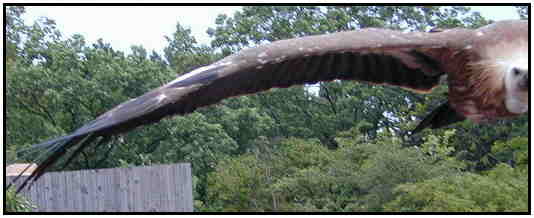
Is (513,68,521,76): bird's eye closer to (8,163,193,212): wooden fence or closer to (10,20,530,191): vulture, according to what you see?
(10,20,530,191): vulture

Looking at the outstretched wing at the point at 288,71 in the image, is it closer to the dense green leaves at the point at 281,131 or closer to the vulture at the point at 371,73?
the vulture at the point at 371,73

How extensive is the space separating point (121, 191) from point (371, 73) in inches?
85.6

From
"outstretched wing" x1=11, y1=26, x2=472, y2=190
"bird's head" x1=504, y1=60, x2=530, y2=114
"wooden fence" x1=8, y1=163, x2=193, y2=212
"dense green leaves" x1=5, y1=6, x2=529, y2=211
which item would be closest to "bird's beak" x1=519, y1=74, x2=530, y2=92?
"bird's head" x1=504, y1=60, x2=530, y2=114

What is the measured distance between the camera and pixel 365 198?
763 cm

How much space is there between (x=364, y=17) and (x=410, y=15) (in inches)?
28.9

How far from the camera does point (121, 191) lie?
21.7 ft

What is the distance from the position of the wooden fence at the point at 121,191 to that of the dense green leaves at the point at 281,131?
0.46 metres

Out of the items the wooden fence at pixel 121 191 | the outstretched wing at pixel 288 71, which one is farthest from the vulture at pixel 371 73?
the wooden fence at pixel 121 191

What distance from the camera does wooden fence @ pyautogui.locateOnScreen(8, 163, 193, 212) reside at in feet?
21.6

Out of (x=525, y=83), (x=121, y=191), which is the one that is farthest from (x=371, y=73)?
(x=121, y=191)

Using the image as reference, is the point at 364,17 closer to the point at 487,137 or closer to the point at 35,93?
the point at 487,137

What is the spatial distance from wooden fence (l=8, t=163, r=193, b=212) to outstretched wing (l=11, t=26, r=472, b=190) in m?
0.77

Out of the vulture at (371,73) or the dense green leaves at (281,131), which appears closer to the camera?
the vulture at (371,73)

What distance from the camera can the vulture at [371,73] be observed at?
4941 millimetres
